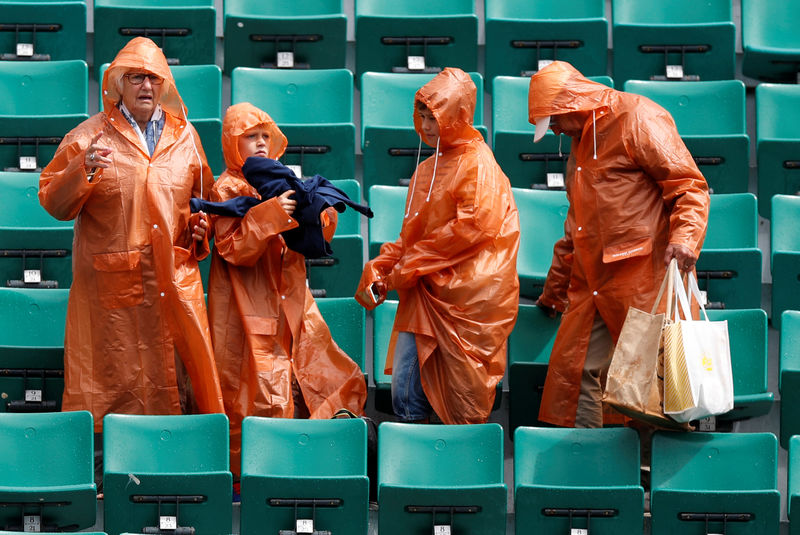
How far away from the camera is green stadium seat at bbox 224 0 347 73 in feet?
17.4

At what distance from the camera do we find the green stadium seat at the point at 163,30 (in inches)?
207

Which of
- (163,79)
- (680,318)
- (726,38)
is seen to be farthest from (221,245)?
(726,38)

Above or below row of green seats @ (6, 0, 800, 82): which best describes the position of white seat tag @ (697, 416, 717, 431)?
below

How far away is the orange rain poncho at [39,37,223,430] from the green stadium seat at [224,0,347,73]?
123 cm

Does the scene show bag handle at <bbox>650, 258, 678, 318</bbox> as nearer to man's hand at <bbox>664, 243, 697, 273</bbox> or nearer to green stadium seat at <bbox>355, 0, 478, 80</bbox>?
man's hand at <bbox>664, 243, 697, 273</bbox>

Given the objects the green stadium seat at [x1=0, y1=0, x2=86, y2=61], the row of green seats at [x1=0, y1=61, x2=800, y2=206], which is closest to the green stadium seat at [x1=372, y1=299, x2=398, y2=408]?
the row of green seats at [x1=0, y1=61, x2=800, y2=206]

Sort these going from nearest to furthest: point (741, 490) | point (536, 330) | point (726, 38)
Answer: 1. point (741, 490)
2. point (536, 330)
3. point (726, 38)

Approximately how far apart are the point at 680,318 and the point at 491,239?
557 millimetres

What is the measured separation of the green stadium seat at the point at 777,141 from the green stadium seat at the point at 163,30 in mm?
1939

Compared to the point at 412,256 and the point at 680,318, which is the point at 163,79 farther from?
the point at 680,318

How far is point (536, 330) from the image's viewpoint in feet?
14.4

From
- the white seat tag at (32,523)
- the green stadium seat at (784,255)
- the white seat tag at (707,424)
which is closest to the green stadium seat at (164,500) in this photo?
the white seat tag at (32,523)

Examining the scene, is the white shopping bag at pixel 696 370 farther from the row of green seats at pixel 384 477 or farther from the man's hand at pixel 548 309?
the man's hand at pixel 548 309

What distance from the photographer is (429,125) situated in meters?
4.17
